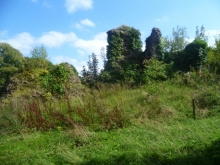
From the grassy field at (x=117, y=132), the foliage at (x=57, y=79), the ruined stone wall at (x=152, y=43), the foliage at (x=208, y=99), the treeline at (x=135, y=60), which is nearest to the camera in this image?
the grassy field at (x=117, y=132)

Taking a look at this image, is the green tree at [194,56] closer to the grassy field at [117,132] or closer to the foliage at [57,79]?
the grassy field at [117,132]

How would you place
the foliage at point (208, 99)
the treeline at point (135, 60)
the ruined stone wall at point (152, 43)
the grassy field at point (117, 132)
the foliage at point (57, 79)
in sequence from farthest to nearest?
the ruined stone wall at point (152, 43) < the treeline at point (135, 60) < the foliage at point (57, 79) < the foliage at point (208, 99) < the grassy field at point (117, 132)

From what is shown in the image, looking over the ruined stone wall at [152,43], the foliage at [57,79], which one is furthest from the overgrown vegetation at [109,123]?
the ruined stone wall at [152,43]

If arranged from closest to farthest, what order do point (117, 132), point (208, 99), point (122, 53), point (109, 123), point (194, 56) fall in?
point (117, 132) < point (109, 123) < point (208, 99) < point (194, 56) < point (122, 53)

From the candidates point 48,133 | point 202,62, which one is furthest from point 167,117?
point 202,62

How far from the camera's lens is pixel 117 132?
18.0 ft

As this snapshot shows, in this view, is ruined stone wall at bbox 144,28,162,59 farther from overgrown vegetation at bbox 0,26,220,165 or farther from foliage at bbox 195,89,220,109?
foliage at bbox 195,89,220,109

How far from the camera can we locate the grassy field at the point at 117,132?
13.1 ft

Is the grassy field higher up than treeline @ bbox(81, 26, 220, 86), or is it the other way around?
treeline @ bbox(81, 26, 220, 86)

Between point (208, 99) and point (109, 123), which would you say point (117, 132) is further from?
point (208, 99)

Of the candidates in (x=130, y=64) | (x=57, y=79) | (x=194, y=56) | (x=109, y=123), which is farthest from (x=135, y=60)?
(x=109, y=123)

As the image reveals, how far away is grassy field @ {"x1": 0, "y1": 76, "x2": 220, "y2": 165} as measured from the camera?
3990mm

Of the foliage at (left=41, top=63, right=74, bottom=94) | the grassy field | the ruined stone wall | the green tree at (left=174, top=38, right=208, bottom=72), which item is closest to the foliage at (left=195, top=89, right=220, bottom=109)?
the grassy field

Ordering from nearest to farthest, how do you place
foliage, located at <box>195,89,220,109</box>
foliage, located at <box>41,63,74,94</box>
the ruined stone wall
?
1. foliage, located at <box>195,89,220,109</box>
2. foliage, located at <box>41,63,74,94</box>
3. the ruined stone wall
